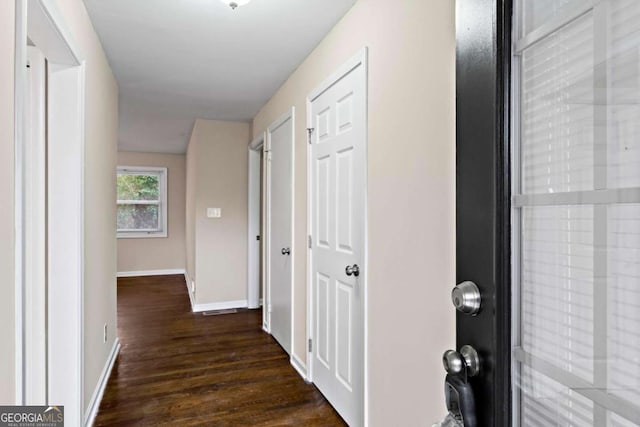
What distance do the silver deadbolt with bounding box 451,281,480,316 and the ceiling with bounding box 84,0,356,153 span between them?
72.2 inches

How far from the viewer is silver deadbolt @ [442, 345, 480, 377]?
2.07 ft

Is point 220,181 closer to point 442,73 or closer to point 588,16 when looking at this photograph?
point 442,73

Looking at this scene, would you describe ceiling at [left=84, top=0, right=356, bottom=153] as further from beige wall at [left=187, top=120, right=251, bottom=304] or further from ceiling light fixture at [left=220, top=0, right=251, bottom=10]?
beige wall at [left=187, top=120, right=251, bottom=304]

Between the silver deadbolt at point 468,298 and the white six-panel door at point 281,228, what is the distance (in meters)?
2.44

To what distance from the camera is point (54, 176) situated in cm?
183

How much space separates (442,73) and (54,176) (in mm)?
1872

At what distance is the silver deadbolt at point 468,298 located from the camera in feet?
2.08

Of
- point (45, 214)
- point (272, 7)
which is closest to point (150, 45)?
point (272, 7)

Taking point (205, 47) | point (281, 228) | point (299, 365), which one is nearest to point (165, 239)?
point (281, 228)

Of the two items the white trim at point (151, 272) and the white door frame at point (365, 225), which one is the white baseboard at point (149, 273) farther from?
the white door frame at point (365, 225)

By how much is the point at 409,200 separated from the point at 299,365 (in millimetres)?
1884

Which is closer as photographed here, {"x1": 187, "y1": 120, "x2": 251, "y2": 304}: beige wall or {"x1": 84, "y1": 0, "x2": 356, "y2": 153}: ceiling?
{"x1": 84, "y1": 0, "x2": 356, "y2": 153}: ceiling

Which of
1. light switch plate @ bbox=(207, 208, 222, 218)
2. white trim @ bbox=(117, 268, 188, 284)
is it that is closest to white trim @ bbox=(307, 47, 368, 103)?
light switch plate @ bbox=(207, 208, 222, 218)

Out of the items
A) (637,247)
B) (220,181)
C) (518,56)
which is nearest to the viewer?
(637,247)
